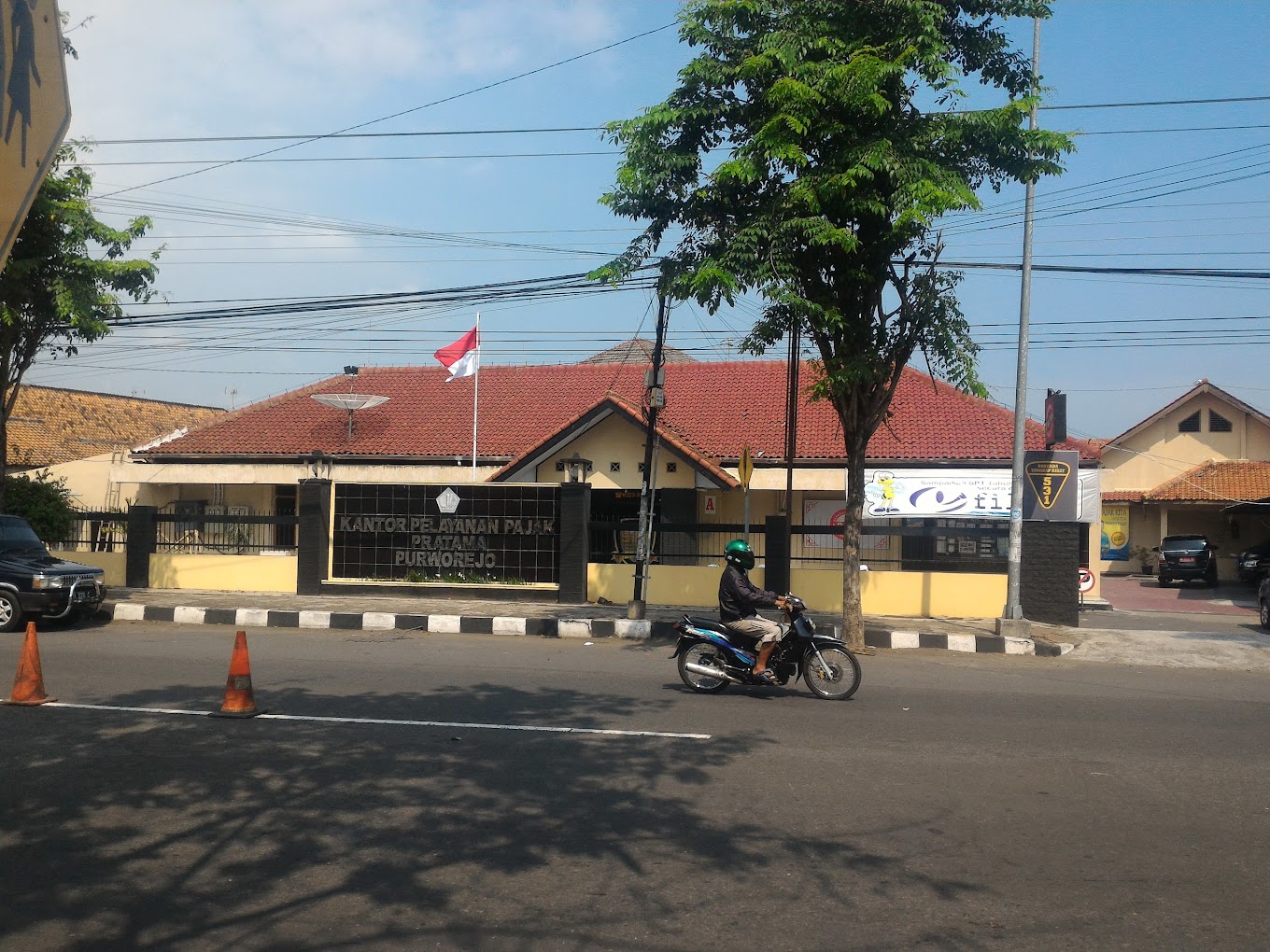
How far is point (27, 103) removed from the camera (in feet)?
11.0

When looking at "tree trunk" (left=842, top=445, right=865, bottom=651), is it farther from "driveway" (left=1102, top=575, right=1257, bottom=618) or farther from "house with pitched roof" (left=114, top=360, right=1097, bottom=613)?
"driveway" (left=1102, top=575, right=1257, bottom=618)

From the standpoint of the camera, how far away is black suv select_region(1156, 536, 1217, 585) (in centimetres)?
3306

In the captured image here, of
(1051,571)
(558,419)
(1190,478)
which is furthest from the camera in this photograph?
(1190,478)

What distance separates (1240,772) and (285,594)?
16.3m

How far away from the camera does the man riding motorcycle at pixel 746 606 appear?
10164 millimetres

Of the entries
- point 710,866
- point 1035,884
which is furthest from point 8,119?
point 1035,884

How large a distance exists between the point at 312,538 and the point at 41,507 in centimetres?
533

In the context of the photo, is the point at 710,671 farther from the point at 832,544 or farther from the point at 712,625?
the point at 832,544

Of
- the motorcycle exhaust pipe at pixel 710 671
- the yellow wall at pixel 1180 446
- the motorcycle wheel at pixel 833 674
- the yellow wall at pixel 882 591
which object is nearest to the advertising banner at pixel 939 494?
the yellow wall at pixel 882 591

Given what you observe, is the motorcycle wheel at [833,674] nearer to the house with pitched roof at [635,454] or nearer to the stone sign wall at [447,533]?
the house with pitched roof at [635,454]

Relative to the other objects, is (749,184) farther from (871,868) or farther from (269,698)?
(871,868)

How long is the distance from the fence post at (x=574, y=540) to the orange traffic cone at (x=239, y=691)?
1027 centimetres

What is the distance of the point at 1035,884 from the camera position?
513 cm

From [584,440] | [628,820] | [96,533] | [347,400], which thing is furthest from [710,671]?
[347,400]
